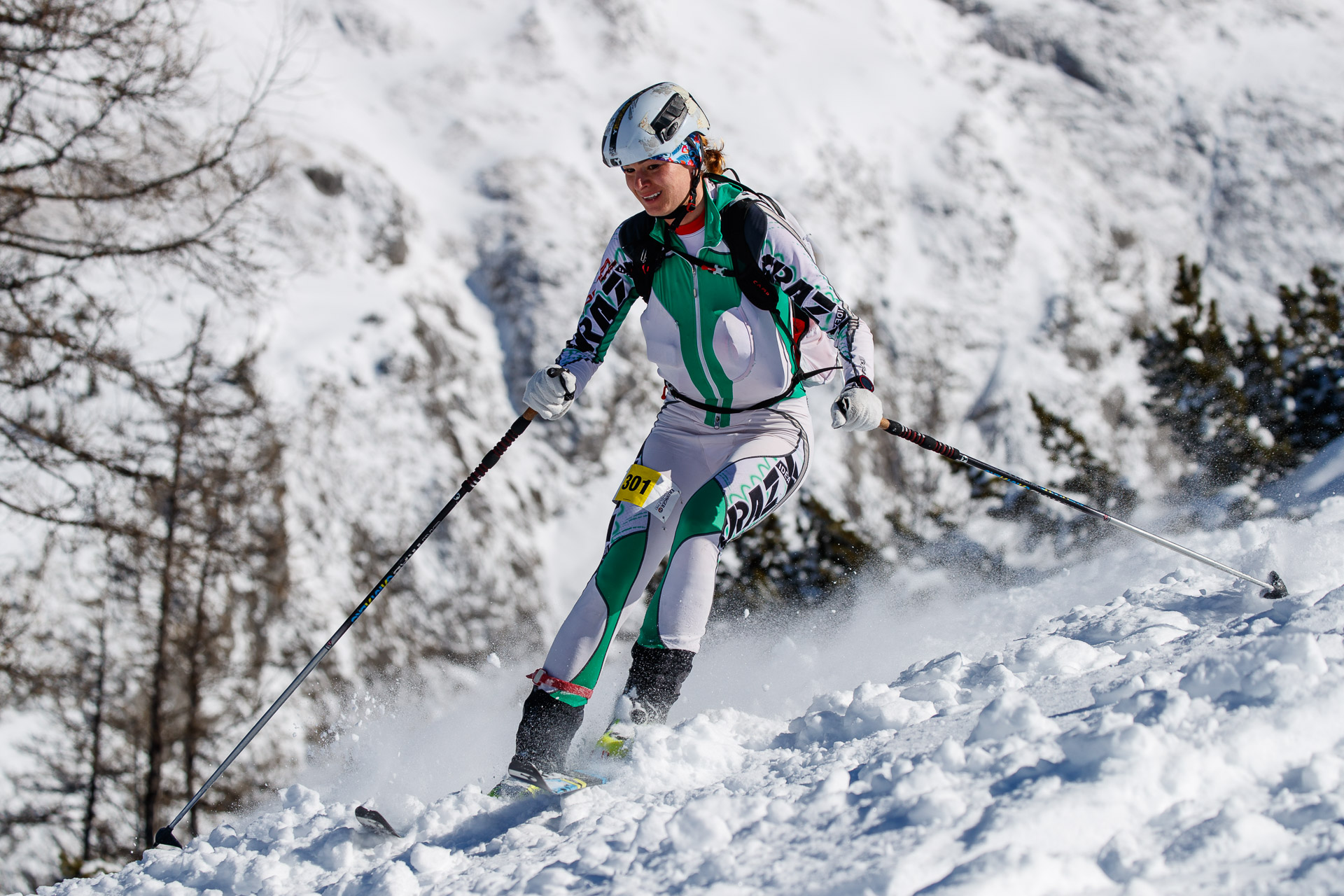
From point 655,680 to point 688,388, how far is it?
141 centimetres

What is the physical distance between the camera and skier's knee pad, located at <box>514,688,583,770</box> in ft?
12.4

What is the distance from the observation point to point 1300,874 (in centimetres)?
214

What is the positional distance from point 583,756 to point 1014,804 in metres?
2.05

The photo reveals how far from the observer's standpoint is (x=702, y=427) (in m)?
4.56

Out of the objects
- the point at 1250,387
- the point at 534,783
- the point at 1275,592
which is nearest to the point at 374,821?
the point at 534,783

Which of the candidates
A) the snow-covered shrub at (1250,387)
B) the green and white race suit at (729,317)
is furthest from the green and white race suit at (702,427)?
the snow-covered shrub at (1250,387)

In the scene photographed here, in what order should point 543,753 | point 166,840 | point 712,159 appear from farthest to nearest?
point 712,159
point 166,840
point 543,753

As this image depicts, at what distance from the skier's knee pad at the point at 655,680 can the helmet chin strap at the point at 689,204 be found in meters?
1.97

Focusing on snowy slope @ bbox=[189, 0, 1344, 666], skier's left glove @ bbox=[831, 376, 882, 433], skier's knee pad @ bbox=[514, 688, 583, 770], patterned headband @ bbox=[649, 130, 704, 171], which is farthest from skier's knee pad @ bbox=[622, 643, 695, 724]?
snowy slope @ bbox=[189, 0, 1344, 666]

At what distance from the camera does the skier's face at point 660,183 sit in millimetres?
4133

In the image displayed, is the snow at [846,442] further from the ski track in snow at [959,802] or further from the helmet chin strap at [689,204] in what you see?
the helmet chin strap at [689,204]

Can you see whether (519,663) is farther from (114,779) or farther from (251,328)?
(251,328)

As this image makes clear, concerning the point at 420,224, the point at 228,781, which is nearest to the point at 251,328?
the point at 420,224

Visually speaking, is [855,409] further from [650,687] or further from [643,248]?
[650,687]
